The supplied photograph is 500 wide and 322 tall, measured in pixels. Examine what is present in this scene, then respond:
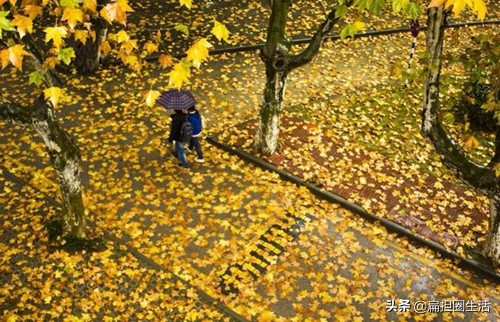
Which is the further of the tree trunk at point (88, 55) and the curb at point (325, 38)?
the curb at point (325, 38)

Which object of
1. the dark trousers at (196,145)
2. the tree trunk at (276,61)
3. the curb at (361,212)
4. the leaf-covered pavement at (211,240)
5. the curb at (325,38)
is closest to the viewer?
the leaf-covered pavement at (211,240)

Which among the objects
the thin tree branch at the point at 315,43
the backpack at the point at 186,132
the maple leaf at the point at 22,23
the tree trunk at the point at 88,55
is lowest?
the backpack at the point at 186,132

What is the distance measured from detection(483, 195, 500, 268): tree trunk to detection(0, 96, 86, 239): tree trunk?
7.80 m

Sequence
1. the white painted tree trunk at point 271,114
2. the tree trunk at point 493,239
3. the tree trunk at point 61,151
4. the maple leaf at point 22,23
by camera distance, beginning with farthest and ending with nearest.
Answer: the white painted tree trunk at point 271,114 → the tree trunk at point 493,239 → the tree trunk at point 61,151 → the maple leaf at point 22,23

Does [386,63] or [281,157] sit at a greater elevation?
[386,63]

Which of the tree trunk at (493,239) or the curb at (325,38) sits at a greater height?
the curb at (325,38)

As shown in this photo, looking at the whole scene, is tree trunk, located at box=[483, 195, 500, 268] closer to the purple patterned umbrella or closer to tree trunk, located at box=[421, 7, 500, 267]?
tree trunk, located at box=[421, 7, 500, 267]

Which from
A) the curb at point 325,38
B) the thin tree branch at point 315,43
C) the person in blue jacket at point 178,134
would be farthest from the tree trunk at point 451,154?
the curb at point 325,38

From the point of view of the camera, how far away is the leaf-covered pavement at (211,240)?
26.9 ft

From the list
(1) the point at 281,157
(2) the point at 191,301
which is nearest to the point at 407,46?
(1) the point at 281,157

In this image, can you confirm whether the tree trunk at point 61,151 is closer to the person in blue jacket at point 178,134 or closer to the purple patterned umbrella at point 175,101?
the purple patterned umbrella at point 175,101

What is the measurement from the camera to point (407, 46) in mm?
17844

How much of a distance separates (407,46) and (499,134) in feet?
35.9

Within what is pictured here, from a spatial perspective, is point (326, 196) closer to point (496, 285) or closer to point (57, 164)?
point (496, 285)
